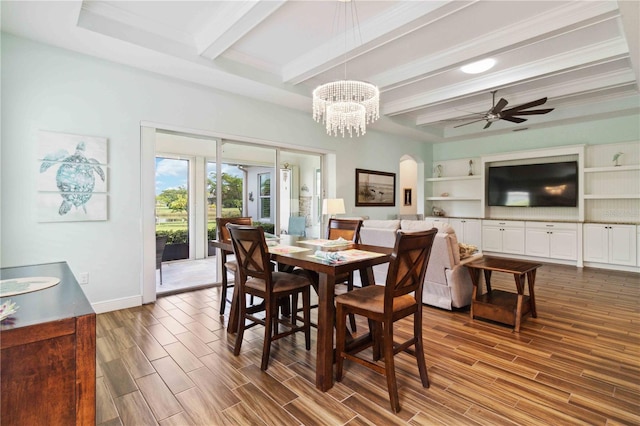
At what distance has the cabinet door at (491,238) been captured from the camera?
6.92 meters

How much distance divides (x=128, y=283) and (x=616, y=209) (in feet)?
26.5

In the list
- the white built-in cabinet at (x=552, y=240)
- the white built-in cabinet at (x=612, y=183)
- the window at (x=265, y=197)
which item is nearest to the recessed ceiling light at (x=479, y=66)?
the window at (x=265, y=197)

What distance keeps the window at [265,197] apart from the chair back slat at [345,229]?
198cm

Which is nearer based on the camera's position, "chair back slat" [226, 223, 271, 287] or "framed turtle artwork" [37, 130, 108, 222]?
"chair back slat" [226, 223, 271, 287]

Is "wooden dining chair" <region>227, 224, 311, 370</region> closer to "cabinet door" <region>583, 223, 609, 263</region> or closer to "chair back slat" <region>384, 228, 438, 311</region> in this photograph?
"chair back slat" <region>384, 228, 438, 311</region>

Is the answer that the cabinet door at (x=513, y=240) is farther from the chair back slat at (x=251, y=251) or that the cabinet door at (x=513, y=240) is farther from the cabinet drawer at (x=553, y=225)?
the chair back slat at (x=251, y=251)

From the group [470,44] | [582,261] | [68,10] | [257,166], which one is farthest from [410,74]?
[582,261]

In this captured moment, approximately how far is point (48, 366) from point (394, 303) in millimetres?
1682

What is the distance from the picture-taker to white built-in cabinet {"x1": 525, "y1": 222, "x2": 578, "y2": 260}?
5961 millimetres

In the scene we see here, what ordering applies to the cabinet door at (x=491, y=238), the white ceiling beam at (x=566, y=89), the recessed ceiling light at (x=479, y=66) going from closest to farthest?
1. the recessed ceiling light at (x=479, y=66)
2. the white ceiling beam at (x=566, y=89)
3. the cabinet door at (x=491, y=238)

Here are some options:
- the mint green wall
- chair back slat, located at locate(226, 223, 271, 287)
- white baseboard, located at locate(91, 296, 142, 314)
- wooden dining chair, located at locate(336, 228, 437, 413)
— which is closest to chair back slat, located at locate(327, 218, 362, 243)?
wooden dining chair, located at locate(336, 228, 437, 413)

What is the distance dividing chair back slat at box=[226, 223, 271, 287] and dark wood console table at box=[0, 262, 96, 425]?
4.06 feet

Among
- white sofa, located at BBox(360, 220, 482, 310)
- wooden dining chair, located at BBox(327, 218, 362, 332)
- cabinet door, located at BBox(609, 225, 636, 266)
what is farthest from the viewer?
cabinet door, located at BBox(609, 225, 636, 266)

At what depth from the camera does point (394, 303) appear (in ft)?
6.65
